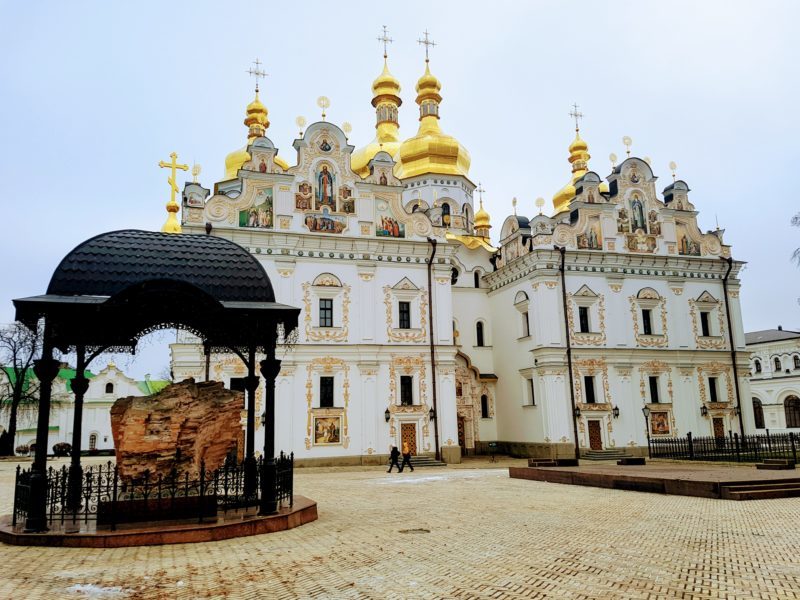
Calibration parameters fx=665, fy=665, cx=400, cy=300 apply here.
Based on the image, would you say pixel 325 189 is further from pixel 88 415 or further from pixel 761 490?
pixel 88 415

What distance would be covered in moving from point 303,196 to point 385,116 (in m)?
20.2

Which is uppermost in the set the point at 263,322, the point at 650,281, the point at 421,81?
the point at 421,81

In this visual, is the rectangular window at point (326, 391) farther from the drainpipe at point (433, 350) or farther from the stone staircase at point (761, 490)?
the stone staircase at point (761, 490)

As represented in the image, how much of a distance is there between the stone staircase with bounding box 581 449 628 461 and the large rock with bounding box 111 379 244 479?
22.4 meters

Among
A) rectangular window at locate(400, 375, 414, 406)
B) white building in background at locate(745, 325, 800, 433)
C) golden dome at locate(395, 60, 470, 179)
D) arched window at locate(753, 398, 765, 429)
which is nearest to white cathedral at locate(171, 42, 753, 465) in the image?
rectangular window at locate(400, 375, 414, 406)

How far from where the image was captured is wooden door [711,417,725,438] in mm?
33562

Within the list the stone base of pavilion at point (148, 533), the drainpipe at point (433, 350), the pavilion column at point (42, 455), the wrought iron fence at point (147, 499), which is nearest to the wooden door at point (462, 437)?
the drainpipe at point (433, 350)

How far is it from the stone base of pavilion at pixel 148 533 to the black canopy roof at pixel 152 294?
3207 millimetres

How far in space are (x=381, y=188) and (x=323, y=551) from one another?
23186 mm

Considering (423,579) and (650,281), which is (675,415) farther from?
(423,579)

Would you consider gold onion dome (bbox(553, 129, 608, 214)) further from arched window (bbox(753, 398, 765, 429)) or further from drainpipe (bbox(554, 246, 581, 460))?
arched window (bbox(753, 398, 765, 429))

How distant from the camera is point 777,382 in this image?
183 feet

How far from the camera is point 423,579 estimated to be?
7723 mm

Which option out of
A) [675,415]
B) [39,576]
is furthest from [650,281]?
[39,576]
